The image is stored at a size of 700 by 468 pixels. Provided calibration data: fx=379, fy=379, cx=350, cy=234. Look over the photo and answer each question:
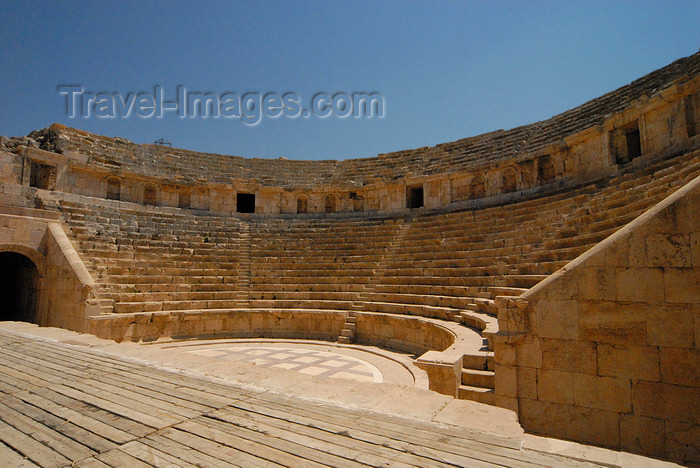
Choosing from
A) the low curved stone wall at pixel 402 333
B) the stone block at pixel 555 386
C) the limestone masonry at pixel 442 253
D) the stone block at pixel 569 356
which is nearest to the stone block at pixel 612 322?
the limestone masonry at pixel 442 253

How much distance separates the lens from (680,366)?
3998 millimetres

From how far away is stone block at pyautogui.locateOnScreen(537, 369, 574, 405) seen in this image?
4.48 metres

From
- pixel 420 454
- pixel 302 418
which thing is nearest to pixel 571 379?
pixel 420 454

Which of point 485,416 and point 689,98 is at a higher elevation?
point 689,98

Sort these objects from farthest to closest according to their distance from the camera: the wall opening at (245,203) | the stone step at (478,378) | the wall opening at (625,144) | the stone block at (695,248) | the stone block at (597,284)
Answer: the wall opening at (245,203) < the wall opening at (625,144) < the stone step at (478,378) < the stone block at (597,284) < the stone block at (695,248)

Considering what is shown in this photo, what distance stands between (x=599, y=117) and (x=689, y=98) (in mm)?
3066

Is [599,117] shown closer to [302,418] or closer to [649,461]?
[649,461]

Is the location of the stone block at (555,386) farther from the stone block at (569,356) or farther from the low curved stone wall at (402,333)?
the low curved stone wall at (402,333)

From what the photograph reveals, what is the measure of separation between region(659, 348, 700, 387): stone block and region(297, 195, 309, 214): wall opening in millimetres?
15625

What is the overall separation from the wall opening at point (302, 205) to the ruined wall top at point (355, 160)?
69 centimetres

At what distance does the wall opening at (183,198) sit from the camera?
17.0 meters

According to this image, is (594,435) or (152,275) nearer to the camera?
(594,435)

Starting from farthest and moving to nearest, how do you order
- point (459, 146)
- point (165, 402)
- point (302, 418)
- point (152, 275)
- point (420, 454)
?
point (459, 146)
point (152, 275)
point (165, 402)
point (302, 418)
point (420, 454)

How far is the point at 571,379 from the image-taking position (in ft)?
14.7
